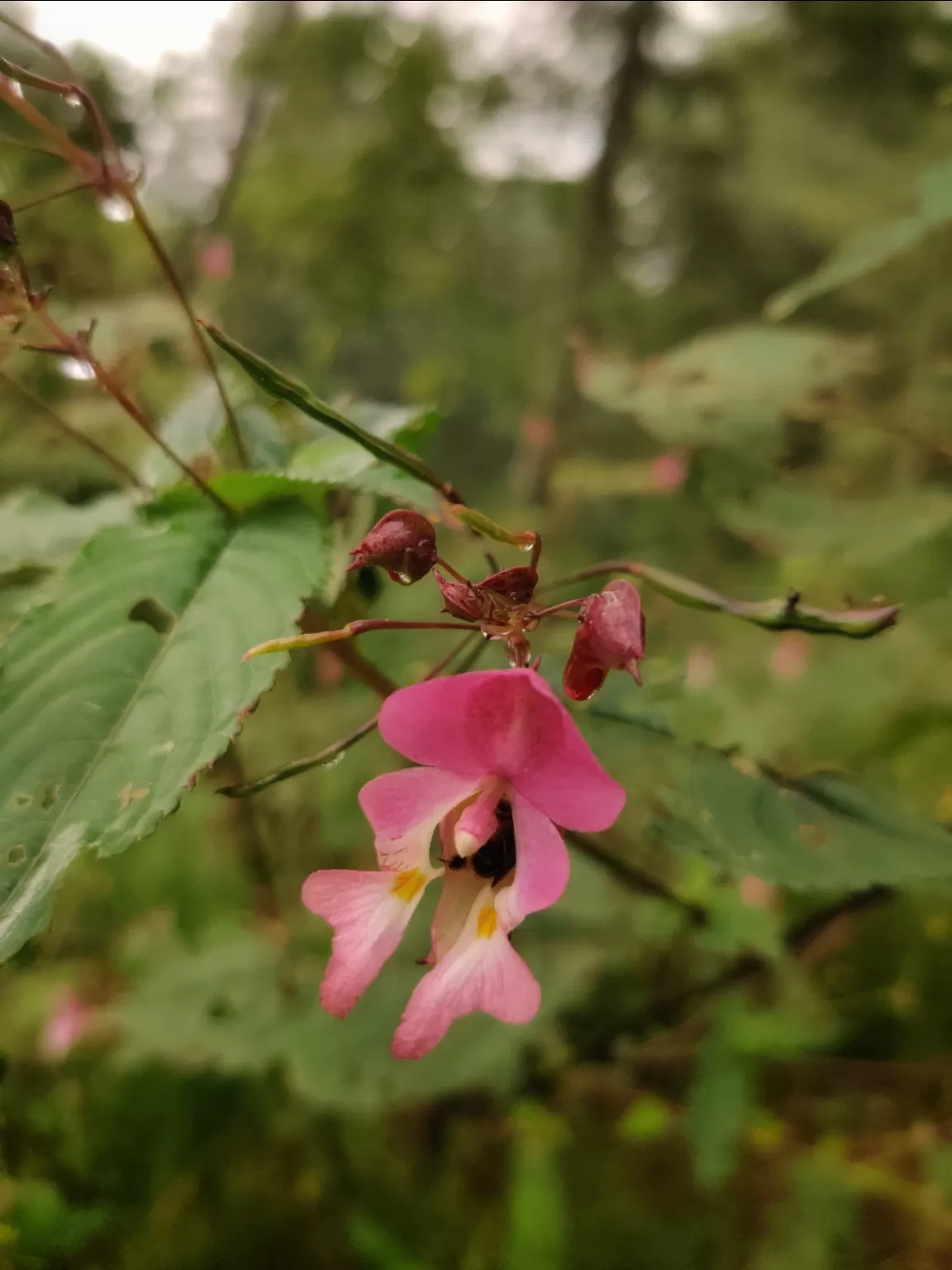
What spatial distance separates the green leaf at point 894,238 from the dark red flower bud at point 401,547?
52cm

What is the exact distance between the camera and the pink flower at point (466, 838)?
313 millimetres

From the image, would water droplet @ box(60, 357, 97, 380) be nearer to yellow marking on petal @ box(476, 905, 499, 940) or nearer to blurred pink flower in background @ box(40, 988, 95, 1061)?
yellow marking on petal @ box(476, 905, 499, 940)

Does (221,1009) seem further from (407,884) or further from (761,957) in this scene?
(407,884)

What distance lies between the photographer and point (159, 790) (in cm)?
34

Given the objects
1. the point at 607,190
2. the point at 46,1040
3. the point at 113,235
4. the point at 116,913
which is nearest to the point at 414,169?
the point at 607,190

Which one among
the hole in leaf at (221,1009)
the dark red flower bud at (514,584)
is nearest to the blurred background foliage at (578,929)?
the hole in leaf at (221,1009)

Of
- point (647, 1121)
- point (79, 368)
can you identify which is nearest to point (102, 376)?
point (79, 368)

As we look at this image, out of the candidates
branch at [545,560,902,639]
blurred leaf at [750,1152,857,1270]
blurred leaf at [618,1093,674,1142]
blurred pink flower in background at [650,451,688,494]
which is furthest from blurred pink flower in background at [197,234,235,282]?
blurred leaf at [750,1152,857,1270]

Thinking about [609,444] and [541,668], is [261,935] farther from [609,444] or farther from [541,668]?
[609,444]

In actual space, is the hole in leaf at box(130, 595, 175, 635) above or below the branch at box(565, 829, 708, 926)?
above

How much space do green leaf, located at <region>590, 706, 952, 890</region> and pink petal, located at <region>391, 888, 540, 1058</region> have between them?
8.0 inches

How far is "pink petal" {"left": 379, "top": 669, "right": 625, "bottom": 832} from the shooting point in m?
0.31

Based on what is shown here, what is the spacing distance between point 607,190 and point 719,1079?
8.79ft

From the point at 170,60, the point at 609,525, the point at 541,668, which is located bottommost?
the point at 609,525
